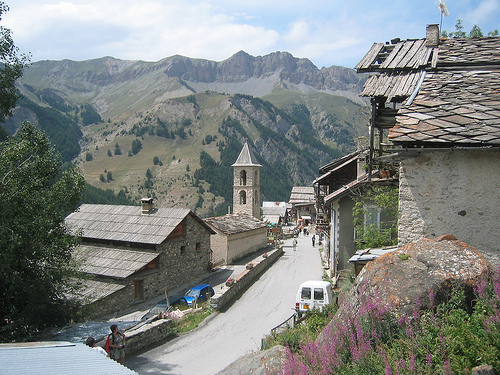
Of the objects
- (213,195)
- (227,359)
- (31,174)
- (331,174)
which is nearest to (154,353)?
(227,359)

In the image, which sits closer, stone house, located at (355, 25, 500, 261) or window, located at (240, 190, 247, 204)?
stone house, located at (355, 25, 500, 261)

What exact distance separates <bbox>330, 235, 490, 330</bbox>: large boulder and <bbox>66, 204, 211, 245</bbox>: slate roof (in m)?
17.0

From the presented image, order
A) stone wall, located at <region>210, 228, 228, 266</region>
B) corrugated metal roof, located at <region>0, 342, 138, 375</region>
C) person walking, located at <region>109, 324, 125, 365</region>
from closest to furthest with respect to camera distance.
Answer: corrugated metal roof, located at <region>0, 342, 138, 375</region>
person walking, located at <region>109, 324, 125, 365</region>
stone wall, located at <region>210, 228, 228, 266</region>

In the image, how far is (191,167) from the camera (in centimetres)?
16712

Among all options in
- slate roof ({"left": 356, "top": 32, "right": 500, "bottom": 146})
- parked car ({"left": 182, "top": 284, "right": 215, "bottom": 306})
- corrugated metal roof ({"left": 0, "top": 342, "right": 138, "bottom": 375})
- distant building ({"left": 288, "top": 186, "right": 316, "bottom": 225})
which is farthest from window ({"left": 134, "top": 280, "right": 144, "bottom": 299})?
distant building ({"left": 288, "top": 186, "right": 316, "bottom": 225})

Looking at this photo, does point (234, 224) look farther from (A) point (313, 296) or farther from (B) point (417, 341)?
(B) point (417, 341)

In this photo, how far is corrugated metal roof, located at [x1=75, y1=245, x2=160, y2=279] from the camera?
20.7 meters

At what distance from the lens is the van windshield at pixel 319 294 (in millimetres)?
14223

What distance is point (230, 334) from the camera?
14195mm

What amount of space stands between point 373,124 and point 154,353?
31.0 ft

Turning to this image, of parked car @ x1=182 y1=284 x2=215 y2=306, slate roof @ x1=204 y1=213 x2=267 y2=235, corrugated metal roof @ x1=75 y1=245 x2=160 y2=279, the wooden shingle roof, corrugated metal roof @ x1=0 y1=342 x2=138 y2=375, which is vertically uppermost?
the wooden shingle roof

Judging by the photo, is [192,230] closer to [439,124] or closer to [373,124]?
[373,124]

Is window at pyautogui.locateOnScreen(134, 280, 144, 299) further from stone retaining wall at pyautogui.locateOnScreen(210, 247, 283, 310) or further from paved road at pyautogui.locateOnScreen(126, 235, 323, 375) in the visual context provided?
paved road at pyautogui.locateOnScreen(126, 235, 323, 375)

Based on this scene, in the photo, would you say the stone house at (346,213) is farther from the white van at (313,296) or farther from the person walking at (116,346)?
the person walking at (116,346)
